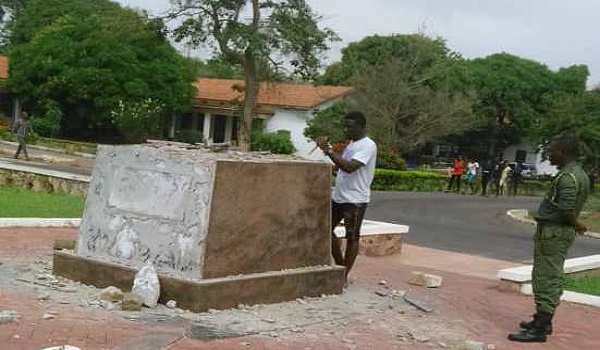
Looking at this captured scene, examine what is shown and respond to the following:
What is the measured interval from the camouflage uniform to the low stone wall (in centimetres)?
1208

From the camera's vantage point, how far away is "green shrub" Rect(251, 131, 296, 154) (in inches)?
1480

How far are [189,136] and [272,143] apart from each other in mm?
6293

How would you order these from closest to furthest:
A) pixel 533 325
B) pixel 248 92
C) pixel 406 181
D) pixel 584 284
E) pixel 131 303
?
pixel 131 303 < pixel 533 325 < pixel 584 284 < pixel 248 92 < pixel 406 181

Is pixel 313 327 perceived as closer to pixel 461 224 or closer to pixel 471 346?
pixel 471 346

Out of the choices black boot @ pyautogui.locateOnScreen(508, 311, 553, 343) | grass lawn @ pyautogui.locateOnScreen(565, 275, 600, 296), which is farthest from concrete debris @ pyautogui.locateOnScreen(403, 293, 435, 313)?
grass lawn @ pyautogui.locateOnScreen(565, 275, 600, 296)

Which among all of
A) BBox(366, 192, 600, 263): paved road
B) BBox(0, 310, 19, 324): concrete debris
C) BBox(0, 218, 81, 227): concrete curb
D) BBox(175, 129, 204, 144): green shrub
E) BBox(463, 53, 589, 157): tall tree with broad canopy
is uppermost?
BBox(463, 53, 589, 157): tall tree with broad canopy

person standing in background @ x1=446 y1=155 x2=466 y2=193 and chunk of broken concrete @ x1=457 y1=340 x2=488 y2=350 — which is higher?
person standing in background @ x1=446 y1=155 x2=466 y2=193

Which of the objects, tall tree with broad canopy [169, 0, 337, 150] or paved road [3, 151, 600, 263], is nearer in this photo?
paved road [3, 151, 600, 263]

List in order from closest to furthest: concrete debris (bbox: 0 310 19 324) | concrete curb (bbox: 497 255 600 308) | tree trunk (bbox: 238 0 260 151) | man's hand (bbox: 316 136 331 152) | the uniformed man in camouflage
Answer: concrete debris (bbox: 0 310 19 324)
the uniformed man in camouflage
man's hand (bbox: 316 136 331 152)
concrete curb (bbox: 497 255 600 308)
tree trunk (bbox: 238 0 260 151)

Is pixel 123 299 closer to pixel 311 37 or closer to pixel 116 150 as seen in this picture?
pixel 116 150

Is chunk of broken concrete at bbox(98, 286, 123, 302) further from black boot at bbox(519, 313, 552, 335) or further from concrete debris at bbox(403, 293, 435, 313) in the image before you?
black boot at bbox(519, 313, 552, 335)

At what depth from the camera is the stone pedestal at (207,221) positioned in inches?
245

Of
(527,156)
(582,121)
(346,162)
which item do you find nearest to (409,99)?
(582,121)

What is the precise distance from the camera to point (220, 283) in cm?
624
